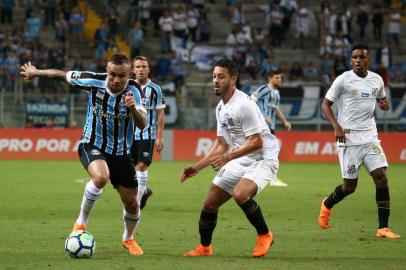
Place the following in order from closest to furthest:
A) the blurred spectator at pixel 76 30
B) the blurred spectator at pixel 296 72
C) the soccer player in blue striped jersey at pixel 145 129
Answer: the soccer player in blue striped jersey at pixel 145 129 → the blurred spectator at pixel 296 72 → the blurred spectator at pixel 76 30

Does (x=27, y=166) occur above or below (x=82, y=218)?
below

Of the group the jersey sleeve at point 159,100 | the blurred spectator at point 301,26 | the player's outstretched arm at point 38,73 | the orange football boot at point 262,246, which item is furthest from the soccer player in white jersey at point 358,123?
the blurred spectator at point 301,26

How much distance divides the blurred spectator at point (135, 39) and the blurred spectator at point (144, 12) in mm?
1488

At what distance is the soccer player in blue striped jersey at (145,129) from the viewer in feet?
46.6

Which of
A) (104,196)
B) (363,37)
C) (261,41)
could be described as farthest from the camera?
(363,37)

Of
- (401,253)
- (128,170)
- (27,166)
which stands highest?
(128,170)

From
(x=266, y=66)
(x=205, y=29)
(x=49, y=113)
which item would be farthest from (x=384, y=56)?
(x=49, y=113)

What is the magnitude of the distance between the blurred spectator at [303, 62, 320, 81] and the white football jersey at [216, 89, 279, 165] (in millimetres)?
24185

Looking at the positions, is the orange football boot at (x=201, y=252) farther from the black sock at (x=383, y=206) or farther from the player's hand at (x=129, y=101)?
the black sock at (x=383, y=206)

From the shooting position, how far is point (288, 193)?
1917cm

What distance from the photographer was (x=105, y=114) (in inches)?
410

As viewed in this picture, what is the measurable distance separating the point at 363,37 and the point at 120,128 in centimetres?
3048

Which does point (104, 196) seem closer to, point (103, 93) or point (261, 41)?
point (103, 93)

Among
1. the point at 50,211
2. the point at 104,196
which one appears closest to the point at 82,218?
the point at 50,211
